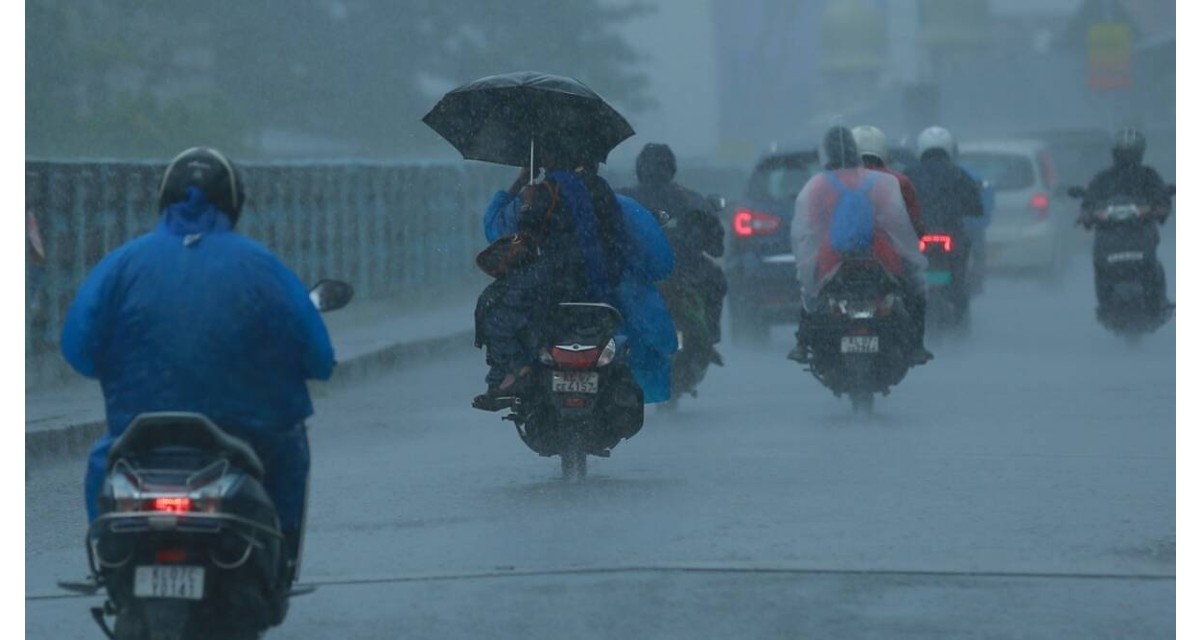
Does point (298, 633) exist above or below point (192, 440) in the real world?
below

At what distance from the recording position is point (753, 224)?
62.2 feet

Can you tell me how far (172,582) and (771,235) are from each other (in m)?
13.2

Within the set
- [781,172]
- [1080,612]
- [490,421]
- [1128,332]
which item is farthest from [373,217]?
[1080,612]

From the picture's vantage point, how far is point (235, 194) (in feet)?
21.3

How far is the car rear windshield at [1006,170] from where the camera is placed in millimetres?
26062

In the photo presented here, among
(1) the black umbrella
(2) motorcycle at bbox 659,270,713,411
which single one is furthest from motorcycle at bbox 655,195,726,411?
(1) the black umbrella

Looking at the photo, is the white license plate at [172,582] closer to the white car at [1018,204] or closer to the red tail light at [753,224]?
the red tail light at [753,224]

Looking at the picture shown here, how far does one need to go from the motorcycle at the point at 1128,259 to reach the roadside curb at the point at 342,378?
5589 millimetres

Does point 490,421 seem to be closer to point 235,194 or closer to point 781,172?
point 781,172

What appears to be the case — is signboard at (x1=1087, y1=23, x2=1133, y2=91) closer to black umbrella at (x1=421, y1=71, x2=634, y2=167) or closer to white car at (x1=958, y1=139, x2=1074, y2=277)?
white car at (x1=958, y1=139, x2=1074, y2=277)

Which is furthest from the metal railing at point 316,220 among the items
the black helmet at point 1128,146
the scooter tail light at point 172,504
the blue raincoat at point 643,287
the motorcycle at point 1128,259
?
the scooter tail light at point 172,504

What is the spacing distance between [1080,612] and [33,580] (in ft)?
12.4

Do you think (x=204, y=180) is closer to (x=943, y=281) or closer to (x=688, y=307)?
(x=688, y=307)

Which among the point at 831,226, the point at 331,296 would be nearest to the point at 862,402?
the point at 831,226
